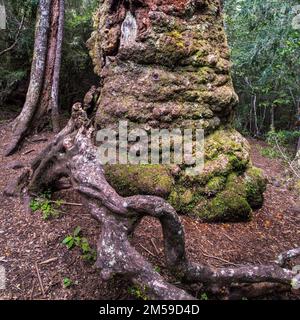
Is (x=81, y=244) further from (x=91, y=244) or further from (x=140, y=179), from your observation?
(x=140, y=179)

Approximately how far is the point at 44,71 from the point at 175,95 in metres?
4.14

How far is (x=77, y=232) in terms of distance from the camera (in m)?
3.10

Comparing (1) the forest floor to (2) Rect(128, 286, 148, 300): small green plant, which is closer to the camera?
(2) Rect(128, 286, 148, 300): small green plant

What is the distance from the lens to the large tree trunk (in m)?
6.47

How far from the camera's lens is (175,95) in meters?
3.80

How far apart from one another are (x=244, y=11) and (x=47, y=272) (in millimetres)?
7143

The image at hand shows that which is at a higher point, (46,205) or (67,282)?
(46,205)

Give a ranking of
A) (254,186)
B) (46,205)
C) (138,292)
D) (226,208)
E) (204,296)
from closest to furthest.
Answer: (138,292)
(204,296)
(46,205)
(226,208)
(254,186)

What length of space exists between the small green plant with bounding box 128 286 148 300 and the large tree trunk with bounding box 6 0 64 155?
475 cm

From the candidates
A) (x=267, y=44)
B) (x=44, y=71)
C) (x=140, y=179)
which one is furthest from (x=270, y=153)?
(x=44, y=71)

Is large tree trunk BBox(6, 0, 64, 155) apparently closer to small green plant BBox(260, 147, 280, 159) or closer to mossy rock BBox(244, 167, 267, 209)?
mossy rock BBox(244, 167, 267, 209)

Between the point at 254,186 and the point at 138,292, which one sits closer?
the point at 138,292

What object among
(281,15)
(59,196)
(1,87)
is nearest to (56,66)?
(1,87)

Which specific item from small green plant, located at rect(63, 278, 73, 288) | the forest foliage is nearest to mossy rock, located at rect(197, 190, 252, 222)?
small green plant, located at rect(63, 278, 73, 288)
